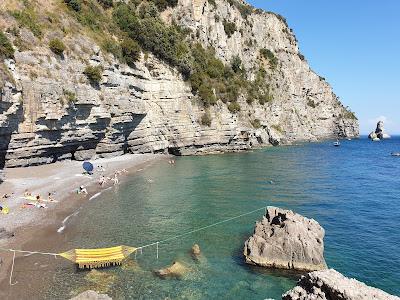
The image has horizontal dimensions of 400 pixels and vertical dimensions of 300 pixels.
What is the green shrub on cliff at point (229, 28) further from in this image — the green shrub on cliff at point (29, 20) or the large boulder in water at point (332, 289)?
the large boulder in water at point (332, 289)

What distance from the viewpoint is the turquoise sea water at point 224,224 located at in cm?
1636

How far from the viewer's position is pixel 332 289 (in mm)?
7668

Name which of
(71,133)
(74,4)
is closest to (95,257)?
(71,133)

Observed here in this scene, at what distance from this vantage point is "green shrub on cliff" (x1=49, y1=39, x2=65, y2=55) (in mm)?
42844

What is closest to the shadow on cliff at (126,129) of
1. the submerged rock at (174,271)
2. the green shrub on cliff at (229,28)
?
the submerged rock at (174,271)

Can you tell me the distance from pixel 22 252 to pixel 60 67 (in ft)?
96.5

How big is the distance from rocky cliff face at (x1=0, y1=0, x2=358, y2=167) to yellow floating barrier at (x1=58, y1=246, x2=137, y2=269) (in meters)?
21.6

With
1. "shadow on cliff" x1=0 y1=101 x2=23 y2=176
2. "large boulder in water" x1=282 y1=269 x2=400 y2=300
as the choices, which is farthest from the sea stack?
"large boulder in water" x1=282 y1=269 x2=400 y2=300

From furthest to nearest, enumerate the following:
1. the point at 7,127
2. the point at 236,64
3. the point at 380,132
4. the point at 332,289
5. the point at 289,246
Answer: the point at 380,132
the point at 236,64
the point at 7,127
the point at 289,246
the point at 332,289

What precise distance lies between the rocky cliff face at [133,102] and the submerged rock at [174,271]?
24975 millimetres

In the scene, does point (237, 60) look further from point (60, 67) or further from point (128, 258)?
point (128, 258)

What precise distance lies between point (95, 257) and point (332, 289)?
13203 millimetres

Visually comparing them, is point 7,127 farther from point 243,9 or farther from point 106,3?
point 243,9

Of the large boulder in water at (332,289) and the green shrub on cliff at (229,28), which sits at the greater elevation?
the green shrub on cliff at (229,28)
